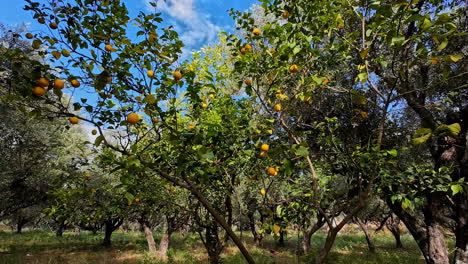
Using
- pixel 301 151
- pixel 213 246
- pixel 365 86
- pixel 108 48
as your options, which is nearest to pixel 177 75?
pixel 108 48

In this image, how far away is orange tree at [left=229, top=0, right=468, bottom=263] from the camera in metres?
2.18

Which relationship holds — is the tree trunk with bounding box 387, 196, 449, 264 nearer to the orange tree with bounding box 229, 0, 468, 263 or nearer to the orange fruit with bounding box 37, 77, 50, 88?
the orange tree with bounding box 229, 0, 468, 263

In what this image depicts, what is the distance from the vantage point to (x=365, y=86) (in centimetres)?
795

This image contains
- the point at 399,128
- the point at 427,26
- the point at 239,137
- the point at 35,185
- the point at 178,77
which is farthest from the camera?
the point at 35,185

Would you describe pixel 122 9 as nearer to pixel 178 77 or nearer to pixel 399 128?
pixel 178 77

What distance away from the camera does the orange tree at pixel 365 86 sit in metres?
2.18

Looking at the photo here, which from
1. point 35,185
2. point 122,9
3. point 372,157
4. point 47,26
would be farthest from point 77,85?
point 35,185

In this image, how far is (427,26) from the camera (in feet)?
4.15

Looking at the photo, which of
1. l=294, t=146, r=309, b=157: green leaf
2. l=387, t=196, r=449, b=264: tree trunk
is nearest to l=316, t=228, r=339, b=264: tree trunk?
l=294, t=146, r=309, b=157: green leaf

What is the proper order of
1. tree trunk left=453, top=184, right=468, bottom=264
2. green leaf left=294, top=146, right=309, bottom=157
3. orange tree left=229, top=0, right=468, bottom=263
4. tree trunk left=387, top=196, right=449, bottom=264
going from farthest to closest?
tree trunk left=387, top=196, right=449, bottom=264 < tree trunk left=453, top=184, right=468, bottom=264 < orange tree left=229, top=0, right=468, bottom=263 < green leaf left=294, top=146, right=309, bottom=157

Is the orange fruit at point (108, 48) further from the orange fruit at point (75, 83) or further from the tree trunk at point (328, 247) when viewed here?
the tree trunk at point (328, 247)

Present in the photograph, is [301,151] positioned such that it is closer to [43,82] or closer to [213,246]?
[43,82]

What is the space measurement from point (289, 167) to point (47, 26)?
2.16m

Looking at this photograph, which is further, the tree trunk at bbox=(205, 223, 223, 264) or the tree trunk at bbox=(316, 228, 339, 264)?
the tree trunk at bbox=(205, 223, 223, 264)
